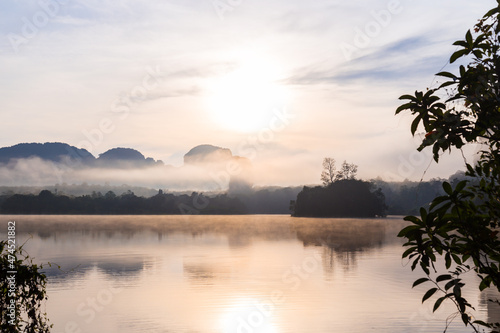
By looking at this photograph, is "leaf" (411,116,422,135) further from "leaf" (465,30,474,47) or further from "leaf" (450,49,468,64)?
"leaf" (465,30,474,47)

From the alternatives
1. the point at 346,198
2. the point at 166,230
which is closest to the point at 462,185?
the point at 166,230

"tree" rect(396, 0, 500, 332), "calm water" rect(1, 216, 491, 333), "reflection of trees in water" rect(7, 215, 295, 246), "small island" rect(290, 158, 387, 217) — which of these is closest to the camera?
"tree" rect(396, 0, 500, 332)

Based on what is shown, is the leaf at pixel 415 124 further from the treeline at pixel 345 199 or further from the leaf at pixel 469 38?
the treeline at pixel 345 199

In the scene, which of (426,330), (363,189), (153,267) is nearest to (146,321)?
(426,330)

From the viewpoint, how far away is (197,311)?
65.7 feet

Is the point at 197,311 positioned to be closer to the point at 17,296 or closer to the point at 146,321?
A: the point at 146,321

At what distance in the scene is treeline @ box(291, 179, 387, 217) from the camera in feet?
464

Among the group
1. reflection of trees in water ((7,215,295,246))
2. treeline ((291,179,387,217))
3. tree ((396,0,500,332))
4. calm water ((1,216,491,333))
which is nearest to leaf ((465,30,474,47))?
tree ((396,0,500,332))

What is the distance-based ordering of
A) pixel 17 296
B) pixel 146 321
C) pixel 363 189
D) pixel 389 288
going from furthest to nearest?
pixel 363 189 < pixel 389 288 < pixel 146 321 < pixel 17 296

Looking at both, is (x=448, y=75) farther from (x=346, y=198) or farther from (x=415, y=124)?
(x=346, y=198)

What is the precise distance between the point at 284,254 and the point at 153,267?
13.7m

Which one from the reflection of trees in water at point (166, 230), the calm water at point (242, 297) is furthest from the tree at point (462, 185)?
the reflection of trees in water at point (166, 230)

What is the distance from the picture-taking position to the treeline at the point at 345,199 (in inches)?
5566

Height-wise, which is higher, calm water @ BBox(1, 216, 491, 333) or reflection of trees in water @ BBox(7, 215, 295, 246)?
reflection of trees in water @ BBox(7, 215, 295, 246)
